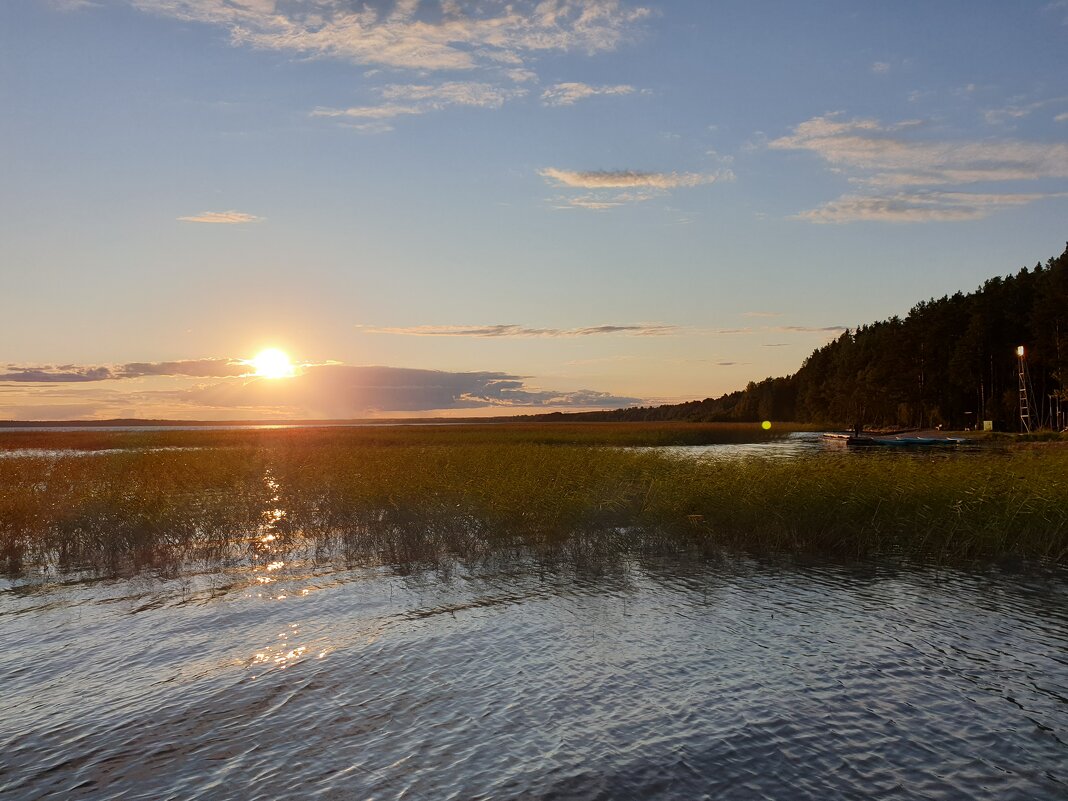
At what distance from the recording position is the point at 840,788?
7.60m

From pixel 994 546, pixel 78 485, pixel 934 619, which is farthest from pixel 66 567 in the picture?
pixel 994 546

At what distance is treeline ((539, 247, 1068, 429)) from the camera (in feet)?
235

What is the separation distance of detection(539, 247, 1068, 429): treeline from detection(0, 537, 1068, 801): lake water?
2558 inches

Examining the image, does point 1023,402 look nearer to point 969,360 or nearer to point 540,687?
point 969,360

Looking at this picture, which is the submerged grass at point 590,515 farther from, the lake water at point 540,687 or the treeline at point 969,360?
the treeline at point 969,360

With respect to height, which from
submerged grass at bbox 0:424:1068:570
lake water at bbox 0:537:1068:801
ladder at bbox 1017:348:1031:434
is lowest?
lake water at bbox 0:537:1068:801

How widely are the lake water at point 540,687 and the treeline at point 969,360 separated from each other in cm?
6498

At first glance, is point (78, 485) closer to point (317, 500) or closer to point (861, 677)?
point (317, 500)

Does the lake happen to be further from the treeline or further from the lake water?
the treeline

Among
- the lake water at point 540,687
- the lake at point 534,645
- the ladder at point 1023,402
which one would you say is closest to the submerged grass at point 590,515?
the lake at point 534,645

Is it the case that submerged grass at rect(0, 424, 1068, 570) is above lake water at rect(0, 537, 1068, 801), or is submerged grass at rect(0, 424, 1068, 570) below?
above

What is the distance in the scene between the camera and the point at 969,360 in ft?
271

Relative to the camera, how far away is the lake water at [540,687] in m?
7.89

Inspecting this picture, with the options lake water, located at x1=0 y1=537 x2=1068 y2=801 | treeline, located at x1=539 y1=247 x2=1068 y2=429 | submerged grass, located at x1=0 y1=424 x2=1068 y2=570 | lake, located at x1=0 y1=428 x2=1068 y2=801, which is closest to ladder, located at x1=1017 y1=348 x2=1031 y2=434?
treeline, located at x1=539 y1=247 x2=1068 y2=429
